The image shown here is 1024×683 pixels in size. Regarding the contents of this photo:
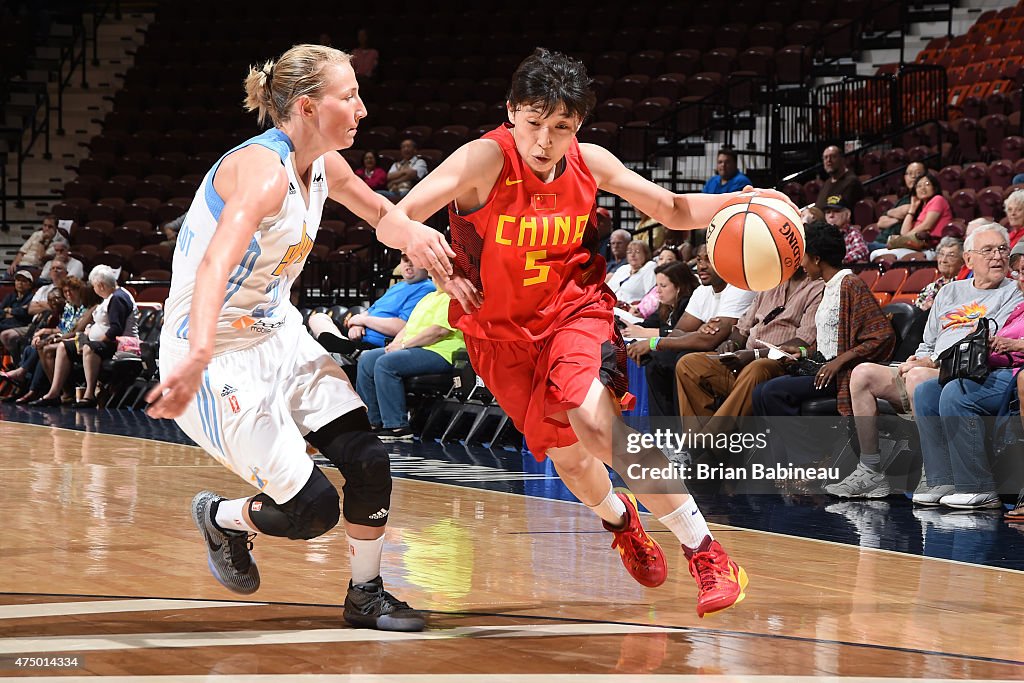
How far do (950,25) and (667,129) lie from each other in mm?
3352

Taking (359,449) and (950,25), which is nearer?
(359,449)

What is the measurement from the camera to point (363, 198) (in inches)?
132

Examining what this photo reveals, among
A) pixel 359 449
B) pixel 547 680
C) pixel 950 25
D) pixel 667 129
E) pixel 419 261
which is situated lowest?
pixel 547 680

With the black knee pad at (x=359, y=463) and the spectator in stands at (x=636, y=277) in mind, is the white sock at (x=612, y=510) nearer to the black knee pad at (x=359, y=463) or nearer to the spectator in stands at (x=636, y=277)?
the black knee pad at (x=359, y=463)

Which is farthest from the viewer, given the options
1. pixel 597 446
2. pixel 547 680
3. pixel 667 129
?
pixel 667 129

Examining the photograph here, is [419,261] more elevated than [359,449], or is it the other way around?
[419,261]

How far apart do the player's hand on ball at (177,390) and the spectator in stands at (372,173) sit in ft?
35.2

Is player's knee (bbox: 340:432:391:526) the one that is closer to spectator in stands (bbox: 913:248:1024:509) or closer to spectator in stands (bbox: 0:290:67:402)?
spectator in stands (bbox: 913:248:1024:509)

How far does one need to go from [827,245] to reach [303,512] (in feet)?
13.1

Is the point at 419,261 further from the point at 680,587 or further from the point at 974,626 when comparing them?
the point at 974,626

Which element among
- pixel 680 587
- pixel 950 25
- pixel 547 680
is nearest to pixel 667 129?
pixel 950 25

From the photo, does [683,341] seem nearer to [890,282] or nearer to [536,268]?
[890,282]

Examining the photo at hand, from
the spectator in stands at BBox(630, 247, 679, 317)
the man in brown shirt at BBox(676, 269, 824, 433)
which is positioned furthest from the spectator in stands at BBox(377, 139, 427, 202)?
the man in brown shirt at BBox(676, 269, 824, 433)

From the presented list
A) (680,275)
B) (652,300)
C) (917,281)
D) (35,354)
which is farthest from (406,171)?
(917,281)
